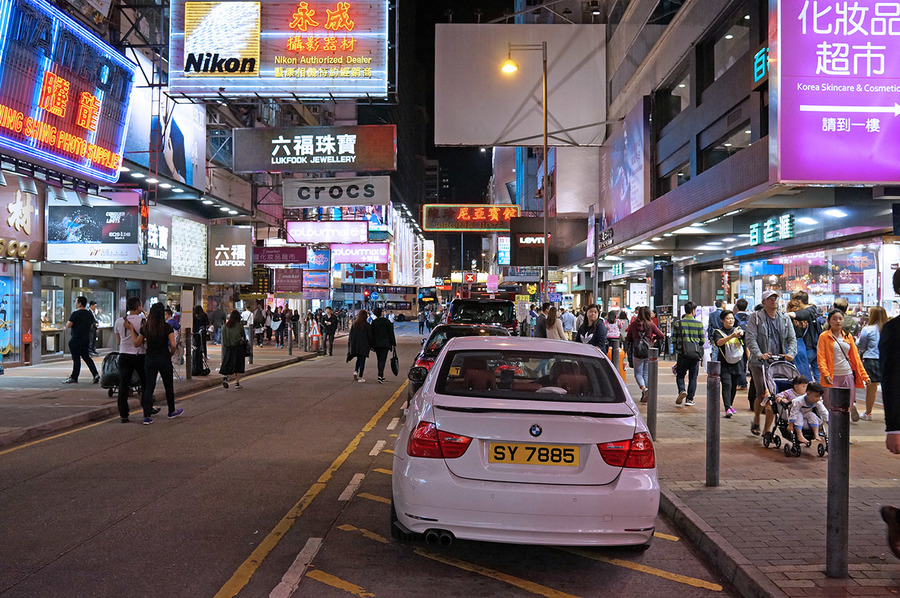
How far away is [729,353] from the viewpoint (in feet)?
35.2

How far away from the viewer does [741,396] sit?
14.2 metres

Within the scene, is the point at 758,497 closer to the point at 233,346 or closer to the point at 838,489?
the point at 838,489

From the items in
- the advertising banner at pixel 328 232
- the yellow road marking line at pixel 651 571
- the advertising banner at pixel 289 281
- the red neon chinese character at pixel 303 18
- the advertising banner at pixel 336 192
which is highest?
the red neon chinese character at pixel 303 18

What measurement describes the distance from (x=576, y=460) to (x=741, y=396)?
11210 mm

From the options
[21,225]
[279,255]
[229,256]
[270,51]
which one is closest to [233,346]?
[21,225]

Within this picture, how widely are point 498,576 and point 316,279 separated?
2790cm

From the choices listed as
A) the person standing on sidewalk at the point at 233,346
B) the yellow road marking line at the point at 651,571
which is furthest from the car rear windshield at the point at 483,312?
the yellow road marking line at the point at 651,571

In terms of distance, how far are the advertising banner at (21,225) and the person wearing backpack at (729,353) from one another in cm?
1676

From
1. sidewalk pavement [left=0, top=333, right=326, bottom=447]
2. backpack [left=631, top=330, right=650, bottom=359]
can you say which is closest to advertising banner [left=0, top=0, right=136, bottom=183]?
sidewalk pavement [left=0, top=333, right=326, bottom=447]

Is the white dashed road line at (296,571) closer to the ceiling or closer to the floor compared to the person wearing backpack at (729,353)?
closer to the floor

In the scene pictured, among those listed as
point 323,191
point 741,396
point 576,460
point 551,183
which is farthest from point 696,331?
point 551,183

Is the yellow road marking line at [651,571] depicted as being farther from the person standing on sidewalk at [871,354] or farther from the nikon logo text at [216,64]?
the nikon logo text at [216,64]

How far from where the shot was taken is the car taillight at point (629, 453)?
436 cm

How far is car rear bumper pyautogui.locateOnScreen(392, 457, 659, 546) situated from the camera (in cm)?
423
